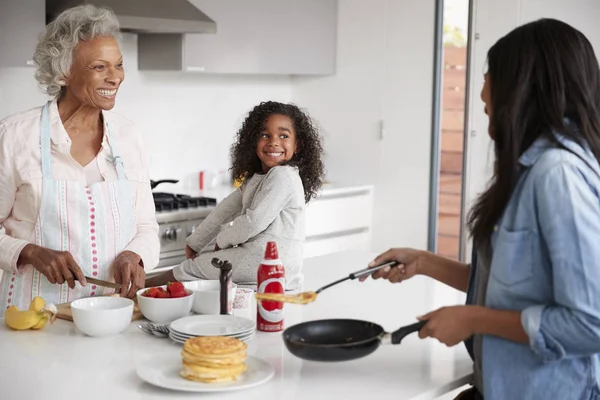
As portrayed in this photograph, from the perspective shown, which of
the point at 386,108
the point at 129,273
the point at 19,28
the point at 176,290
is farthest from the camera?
the point at 386,108

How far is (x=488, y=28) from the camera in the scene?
446cm

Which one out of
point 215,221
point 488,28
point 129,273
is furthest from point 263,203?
point 488,28

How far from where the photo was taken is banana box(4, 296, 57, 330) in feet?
6.59

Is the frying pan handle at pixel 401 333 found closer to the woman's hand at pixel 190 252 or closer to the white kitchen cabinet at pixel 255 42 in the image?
the woman's hand at pixel 190 252

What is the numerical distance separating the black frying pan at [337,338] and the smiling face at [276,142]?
1.11m

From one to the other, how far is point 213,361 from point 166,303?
44 centimetres

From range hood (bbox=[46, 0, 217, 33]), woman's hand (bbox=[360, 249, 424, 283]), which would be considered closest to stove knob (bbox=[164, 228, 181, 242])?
range hood (bbox=[46, 0, 217, 33])

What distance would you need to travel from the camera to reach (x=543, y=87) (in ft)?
Answer: 5.13

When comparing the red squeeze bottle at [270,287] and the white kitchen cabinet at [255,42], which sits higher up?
the white kitchen cabinet at [255,42]

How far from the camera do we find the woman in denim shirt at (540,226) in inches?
59.6

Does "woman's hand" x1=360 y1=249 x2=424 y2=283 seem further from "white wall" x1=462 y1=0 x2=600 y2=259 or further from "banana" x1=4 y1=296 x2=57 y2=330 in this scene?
"white wall" x1=462 y1=0 x2=600 y2=259

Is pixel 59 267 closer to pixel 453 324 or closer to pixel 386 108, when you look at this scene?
pixel 453 324

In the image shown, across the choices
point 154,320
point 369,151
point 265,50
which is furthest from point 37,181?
point 369,151

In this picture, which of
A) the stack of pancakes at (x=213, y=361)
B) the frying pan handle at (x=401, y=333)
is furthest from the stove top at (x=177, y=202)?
the frying pan handle at (x=401, y=333)
